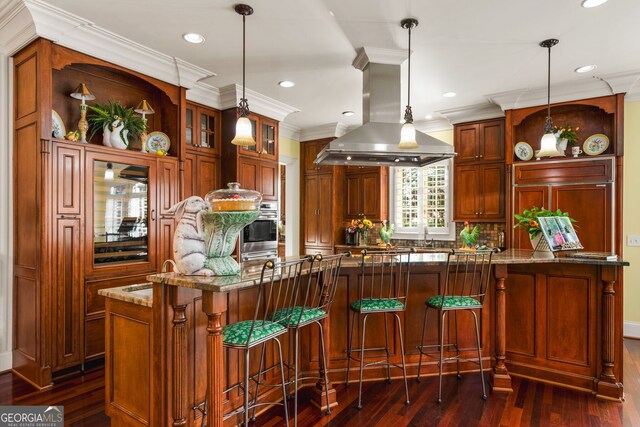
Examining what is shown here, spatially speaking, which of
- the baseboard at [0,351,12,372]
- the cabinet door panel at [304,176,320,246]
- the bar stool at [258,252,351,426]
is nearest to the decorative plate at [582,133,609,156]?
the bar stool at [258,252,351,426]

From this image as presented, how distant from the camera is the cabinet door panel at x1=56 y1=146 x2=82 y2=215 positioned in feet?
9.65

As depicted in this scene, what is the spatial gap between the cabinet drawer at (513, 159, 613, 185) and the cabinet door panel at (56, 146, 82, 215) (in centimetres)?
465

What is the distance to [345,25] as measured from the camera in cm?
294

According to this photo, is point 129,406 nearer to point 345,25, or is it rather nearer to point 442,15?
point 345,25

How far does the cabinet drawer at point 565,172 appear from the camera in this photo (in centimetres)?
419

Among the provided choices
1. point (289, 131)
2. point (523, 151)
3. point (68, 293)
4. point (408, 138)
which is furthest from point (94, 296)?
point (523, 151)

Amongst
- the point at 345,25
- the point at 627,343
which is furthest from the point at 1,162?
the point at 627,343

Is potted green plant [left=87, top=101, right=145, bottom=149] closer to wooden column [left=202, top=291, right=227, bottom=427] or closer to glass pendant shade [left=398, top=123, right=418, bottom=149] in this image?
wooden column [left=202, top=291, right=227, bottom=427]

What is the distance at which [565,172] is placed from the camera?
4367mm

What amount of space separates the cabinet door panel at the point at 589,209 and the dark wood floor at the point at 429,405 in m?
1.64

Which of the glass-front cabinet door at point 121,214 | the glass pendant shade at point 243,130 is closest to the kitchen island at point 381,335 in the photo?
the glass pendant shade at point 243,130

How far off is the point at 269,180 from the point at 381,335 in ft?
Answer: 9.31

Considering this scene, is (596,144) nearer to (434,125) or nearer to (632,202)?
(632,202)

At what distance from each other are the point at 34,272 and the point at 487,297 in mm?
3612
